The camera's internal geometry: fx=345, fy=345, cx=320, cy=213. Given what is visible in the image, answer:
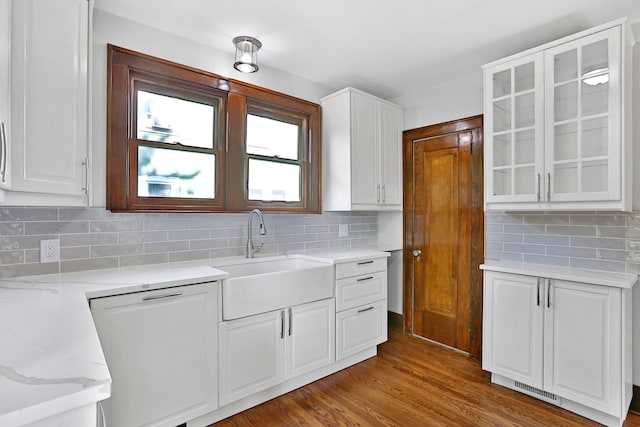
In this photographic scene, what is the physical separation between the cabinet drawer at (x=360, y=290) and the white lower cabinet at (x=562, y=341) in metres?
0.87

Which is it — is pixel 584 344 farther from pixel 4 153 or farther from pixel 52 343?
pixel 4 153

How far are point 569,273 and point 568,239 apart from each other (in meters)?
0.39

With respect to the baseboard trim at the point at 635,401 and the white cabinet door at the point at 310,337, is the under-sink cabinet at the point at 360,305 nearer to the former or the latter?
the white cabinet door at the point at 310,337

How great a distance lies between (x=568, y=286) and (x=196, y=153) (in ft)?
8.83

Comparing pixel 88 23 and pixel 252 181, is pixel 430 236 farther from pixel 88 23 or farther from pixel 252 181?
pixel 88 23

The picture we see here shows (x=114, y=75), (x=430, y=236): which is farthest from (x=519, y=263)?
(x=114, y=75)

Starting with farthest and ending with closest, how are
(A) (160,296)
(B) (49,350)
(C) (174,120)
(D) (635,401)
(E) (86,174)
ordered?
1. (C) (174,120)
2. (D) (635,401)
3. (A) (160,296)
4. (E) (86,174)
5. (B) (49,350)

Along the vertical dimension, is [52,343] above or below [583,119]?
below

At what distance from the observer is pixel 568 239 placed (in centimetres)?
254

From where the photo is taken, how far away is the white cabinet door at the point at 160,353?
1707 mm

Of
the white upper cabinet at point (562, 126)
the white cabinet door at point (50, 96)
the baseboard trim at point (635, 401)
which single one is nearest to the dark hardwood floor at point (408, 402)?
the baseboard trim at point (635, 401)

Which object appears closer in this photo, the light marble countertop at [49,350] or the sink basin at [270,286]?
the light marble countertop at [49,350]

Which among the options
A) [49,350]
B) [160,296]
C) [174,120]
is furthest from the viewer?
[174,120]

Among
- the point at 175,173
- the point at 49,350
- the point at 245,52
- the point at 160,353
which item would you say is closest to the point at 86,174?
the point at 175,173
